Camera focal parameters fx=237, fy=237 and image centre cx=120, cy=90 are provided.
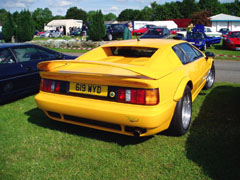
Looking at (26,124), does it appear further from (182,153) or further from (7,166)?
(182,153)

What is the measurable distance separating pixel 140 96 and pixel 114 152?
2.73 ft

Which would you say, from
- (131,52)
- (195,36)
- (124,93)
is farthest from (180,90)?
(195,36)

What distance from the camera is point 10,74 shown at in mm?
4812

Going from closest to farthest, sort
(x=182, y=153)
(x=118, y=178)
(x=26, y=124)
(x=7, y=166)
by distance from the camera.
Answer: (x=118, y=178) → (x=7, y=166) → (x=182, y=153) → (x=26, y=124)

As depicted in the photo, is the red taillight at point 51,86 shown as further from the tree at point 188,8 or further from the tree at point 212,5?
the tree at point 212,5

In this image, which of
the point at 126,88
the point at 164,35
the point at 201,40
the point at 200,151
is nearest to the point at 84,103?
the point at 126,88

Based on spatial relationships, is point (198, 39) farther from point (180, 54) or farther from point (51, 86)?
point (51, 86)

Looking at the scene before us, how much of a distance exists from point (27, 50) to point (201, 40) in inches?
463

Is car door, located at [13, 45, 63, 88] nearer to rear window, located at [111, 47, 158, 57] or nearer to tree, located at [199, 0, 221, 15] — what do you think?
rear window, located at [111, 47, 158, 57]

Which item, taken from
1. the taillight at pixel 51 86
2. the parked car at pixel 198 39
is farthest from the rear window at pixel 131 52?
the parked car at pixel 198 39

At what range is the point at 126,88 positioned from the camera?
2.76 metres

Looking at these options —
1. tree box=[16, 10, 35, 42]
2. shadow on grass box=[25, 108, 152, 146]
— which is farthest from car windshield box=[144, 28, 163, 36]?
shadow on grass box=[25, 108, 152, 146]

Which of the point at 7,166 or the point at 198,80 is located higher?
the point at 198,80

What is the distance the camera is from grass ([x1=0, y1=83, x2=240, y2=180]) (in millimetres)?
2570
